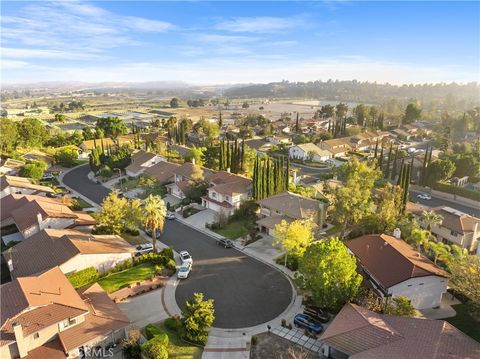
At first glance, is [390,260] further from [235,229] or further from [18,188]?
[18,188]

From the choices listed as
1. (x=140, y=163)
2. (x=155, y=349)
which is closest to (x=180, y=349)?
(x=155, y=349)

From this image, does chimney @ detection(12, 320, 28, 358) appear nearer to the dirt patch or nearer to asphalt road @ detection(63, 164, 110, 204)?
the dirt patch

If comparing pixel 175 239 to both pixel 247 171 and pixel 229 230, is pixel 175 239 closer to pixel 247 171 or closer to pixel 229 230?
pixel 229 230

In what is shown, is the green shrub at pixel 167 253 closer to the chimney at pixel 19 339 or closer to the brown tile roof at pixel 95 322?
the brown tile roof at pixel 95 322

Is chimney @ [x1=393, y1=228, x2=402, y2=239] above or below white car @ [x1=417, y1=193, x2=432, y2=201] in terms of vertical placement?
above

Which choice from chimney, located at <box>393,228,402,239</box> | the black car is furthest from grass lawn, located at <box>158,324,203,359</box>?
chimney, located at <box>393,228,402,239</box>

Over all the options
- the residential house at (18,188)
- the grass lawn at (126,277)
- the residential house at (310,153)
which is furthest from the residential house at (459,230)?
the residential house at (18,188)
